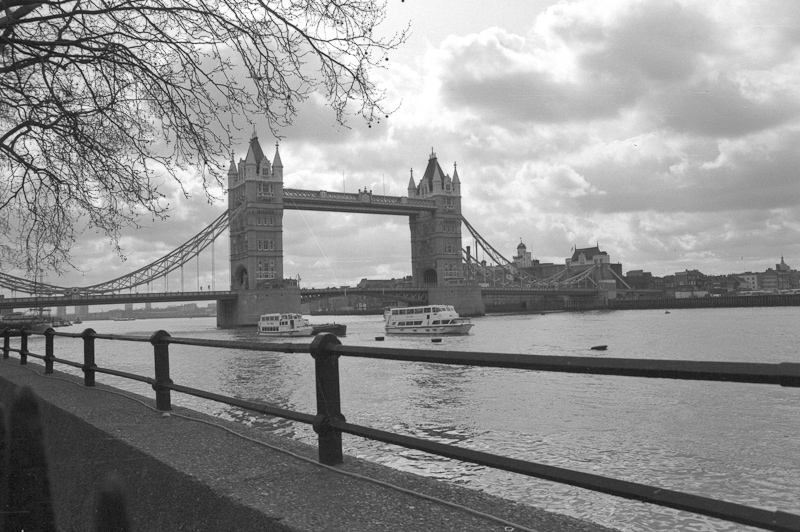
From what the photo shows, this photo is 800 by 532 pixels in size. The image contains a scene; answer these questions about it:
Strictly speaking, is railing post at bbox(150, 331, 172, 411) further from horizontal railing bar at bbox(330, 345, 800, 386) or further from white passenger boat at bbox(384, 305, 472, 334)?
white passenger boat at bbox(384, 305, 472, 334)

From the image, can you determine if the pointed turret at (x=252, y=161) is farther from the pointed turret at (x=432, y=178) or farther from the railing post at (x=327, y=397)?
the railing post at (x=327, y=397)

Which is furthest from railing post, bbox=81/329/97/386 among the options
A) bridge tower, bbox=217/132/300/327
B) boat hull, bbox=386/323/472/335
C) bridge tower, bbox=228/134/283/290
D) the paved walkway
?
bridge tower, bbox=228/134/283/290

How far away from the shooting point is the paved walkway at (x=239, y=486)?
2506mm

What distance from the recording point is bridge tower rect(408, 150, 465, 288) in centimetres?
10281

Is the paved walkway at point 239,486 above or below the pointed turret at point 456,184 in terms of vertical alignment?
below

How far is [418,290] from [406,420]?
76085 millimetres

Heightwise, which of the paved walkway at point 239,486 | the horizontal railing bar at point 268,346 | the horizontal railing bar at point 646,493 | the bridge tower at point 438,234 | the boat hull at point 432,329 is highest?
the bridge tower at point 438,234

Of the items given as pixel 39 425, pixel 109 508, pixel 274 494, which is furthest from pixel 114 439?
pixel 109 508

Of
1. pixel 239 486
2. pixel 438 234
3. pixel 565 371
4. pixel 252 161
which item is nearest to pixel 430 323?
pixel 252 161

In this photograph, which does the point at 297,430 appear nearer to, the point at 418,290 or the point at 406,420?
the point at 406,420

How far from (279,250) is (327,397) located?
83.8 meters

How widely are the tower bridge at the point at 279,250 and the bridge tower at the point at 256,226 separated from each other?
0.42ft

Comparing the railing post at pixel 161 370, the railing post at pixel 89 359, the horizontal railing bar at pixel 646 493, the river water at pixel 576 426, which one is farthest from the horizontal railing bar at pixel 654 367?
the railing post at pixel 89 359

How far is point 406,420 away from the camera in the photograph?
12.4 meters
